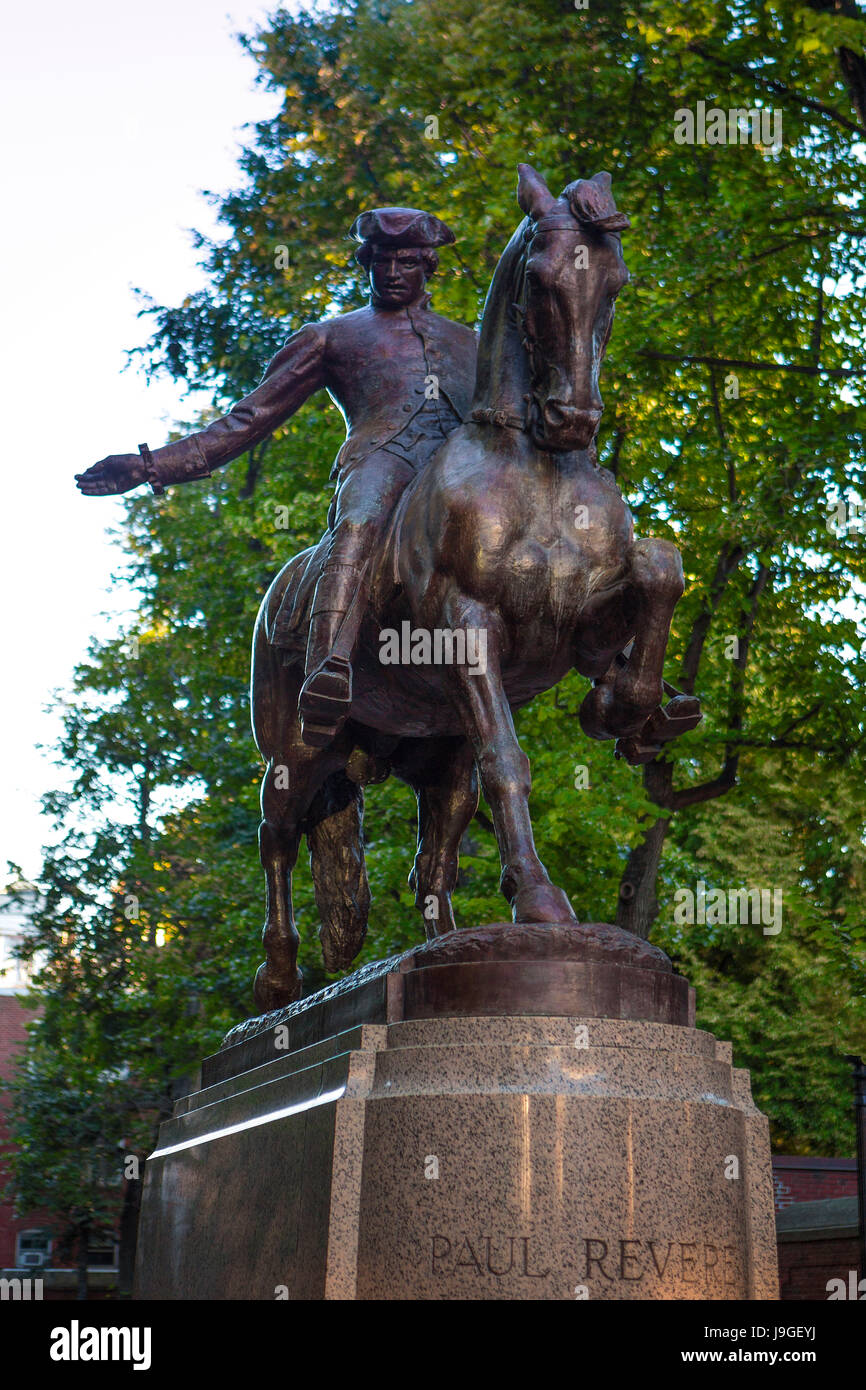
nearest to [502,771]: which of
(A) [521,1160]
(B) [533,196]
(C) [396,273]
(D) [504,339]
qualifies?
(A) [521,1160]

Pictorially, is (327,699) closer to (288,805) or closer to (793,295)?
(288,805)

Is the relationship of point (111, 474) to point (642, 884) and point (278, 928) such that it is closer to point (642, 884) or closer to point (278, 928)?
point (278, 928)

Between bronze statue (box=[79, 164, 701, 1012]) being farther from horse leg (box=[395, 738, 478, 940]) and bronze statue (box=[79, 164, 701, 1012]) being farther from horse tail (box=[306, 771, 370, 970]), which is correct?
horse tail (box=[306, 771, 370, 970])

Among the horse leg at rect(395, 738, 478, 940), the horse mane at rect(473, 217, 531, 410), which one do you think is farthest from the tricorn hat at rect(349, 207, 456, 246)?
the horse leg at rect(395, 738, 478, 940)

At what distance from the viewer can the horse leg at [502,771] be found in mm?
5816

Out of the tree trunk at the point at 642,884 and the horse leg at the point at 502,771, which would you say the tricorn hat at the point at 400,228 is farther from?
the tree trunk at the point at 642,884

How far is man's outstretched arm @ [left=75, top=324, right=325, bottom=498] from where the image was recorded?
25.4 feet

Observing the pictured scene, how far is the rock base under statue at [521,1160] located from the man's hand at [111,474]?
9.78 ft

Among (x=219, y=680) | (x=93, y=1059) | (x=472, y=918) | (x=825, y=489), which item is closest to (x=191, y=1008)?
(x=93, y=1059)

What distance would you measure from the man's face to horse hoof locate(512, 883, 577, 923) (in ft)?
11.0

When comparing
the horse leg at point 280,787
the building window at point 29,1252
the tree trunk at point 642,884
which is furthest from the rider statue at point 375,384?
the building window at point 29,1252

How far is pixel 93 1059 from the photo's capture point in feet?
83.2

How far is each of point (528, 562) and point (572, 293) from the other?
3.30 ft

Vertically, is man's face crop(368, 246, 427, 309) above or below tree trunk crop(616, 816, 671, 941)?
above
